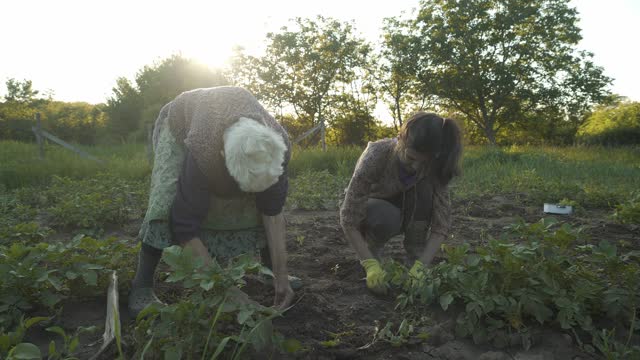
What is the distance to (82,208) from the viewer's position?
389cm

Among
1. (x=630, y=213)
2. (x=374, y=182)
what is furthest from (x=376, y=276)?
(x=630, y=213)

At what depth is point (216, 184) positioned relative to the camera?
2.18m

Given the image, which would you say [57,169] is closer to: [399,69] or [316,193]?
[316,193]

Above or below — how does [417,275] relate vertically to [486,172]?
above

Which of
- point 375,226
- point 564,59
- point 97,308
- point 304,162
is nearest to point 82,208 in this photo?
point 97,308

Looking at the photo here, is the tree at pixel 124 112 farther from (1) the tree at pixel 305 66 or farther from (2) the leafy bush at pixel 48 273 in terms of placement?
(2) the leafy bush at pixel 48 273

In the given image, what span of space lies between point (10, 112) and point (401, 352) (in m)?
21.2

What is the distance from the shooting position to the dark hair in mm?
2260

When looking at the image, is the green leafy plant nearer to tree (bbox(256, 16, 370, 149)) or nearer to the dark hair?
the dark hair

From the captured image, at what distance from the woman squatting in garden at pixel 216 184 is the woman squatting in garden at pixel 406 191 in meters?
0.50

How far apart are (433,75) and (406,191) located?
59.6ft

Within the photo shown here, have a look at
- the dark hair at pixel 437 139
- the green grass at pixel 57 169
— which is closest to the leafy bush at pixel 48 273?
the dark hair at pixel 437 139

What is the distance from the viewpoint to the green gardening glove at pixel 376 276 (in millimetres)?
2158

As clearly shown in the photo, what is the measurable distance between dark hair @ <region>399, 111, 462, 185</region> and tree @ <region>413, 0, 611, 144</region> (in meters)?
17.8
